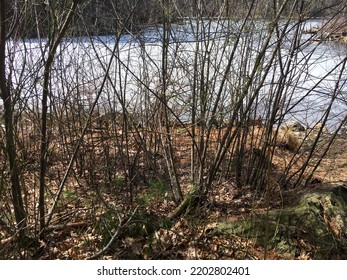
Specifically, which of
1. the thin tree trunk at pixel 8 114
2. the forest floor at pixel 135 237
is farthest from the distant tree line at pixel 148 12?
the forest floor at pixel 135 237

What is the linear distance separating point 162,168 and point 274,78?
1830 millimetres

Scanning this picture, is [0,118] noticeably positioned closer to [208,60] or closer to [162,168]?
[208,60]

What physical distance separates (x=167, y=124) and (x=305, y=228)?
1.59 metres

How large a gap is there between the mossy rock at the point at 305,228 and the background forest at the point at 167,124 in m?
→ 0.01

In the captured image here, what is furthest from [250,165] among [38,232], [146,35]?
[38,232]

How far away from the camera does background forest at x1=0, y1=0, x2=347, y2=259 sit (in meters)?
3.08

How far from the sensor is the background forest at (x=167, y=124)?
3080 millimetres

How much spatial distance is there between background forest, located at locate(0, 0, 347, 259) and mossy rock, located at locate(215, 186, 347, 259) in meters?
0.01

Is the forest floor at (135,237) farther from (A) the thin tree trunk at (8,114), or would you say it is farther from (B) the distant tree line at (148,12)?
(B) the distant tree line at (148,12)

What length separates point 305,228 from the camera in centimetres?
→ 336

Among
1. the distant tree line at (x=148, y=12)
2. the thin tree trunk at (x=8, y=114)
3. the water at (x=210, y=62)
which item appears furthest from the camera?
the water at (x=210, y=62)

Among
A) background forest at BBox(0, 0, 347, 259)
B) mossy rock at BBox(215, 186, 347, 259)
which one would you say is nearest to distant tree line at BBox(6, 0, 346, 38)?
background forest at BBox(0, 0, 347, 259)

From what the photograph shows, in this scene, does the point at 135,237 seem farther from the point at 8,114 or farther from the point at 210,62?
the point at 210,62

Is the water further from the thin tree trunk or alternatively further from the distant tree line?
the thin tree trunk
